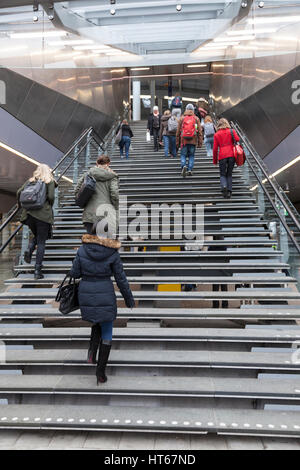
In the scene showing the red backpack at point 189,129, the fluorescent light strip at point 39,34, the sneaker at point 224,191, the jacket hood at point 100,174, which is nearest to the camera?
the jacket hood at point 100,174

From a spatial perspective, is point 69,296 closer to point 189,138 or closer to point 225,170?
point 225,170

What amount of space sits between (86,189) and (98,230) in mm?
1318

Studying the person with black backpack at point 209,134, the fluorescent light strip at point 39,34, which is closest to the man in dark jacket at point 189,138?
the person with black backpack at point 209,134

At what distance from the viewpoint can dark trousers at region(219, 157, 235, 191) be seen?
7.52 m

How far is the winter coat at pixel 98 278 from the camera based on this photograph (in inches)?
130

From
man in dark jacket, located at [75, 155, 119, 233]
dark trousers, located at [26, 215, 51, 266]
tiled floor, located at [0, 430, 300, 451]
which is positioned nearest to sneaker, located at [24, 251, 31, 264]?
dark trousers, located at [26, 215, 51, 266]

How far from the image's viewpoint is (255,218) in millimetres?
7066

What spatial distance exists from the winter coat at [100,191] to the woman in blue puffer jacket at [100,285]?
57.6 inches

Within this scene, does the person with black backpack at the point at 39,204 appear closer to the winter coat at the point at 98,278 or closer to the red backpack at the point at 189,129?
the winter coat at the point at 98,278

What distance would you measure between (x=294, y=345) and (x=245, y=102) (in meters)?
11.4

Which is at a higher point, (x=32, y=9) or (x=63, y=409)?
(x=32, y=9)

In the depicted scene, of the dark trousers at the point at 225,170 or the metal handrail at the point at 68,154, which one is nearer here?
the metal handrail at the point at 68,154
